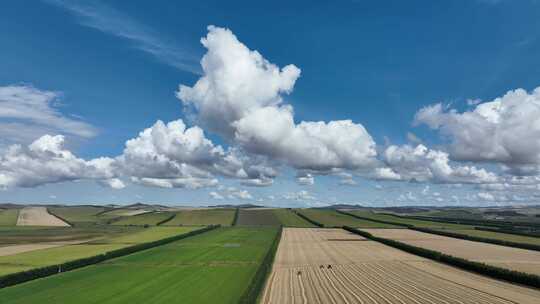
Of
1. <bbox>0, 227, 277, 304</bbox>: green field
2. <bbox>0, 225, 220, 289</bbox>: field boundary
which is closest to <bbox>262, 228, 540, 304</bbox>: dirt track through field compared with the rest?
<bbox>0, 227, 277, 304</bbox>: green field

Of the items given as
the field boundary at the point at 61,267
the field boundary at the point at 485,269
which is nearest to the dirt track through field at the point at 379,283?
the field boundary at the point at 485,269

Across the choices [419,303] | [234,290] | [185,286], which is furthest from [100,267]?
[419,303]

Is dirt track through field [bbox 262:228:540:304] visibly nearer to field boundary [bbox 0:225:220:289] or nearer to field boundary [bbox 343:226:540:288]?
field boundary [bbox 343:226:540:288]

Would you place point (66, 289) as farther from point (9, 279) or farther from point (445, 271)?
point (445, 271)

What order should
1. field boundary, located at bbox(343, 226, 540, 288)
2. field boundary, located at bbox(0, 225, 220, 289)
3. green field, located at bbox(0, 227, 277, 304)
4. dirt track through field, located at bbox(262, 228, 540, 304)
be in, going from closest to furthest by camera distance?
Result: dirt track through field, located at bbox(262, 228, 540, 304) < green field, located at bbox(0, 227, 277, 304) < field boundary, located at bbox(343, 226, 540, 288) < field boundary, located at bbox(0, 225, 220, 289)

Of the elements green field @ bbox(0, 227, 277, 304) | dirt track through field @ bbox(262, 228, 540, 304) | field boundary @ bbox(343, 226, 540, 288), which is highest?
field boundary @ bbox(343, 226, 540, 288)

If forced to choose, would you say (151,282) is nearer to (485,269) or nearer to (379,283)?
(379,283)

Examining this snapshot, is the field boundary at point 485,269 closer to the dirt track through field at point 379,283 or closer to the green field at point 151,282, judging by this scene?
the dirt track through field at point 379,283

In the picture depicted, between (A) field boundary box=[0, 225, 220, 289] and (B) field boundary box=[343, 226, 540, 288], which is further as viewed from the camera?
(A) field boundary box=[0, 225, 220, 289]
